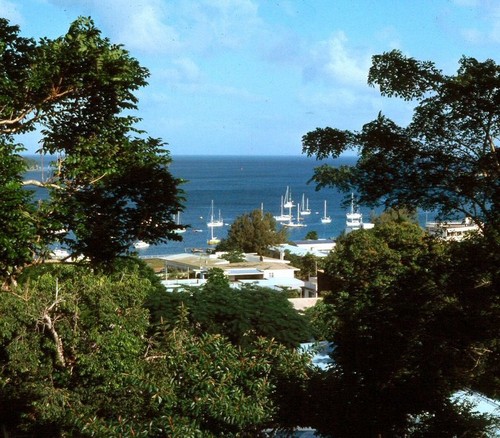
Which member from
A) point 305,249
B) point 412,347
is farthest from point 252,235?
point 412,347

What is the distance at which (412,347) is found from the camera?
19.2 ft

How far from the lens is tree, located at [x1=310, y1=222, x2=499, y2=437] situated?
543 centimetres

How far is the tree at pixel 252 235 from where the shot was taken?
4753 centimetres

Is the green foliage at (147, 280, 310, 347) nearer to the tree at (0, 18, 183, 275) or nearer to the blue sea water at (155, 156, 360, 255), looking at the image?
the tree at (0, 18, 183, 275)

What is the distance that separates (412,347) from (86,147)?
3.92 meters

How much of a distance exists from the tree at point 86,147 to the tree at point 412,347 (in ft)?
8.60

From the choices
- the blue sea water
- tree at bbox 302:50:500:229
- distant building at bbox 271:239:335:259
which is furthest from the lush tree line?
the blue sea water

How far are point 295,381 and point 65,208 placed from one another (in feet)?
9.38

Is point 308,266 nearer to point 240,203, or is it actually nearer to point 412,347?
point 412,347

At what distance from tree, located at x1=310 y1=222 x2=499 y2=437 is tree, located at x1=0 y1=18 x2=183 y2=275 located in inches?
103

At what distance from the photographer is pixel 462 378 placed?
221 inches

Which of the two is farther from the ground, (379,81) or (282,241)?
(379,81)

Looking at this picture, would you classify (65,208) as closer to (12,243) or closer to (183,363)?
(12,243)

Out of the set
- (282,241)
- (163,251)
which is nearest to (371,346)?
(282,241)
